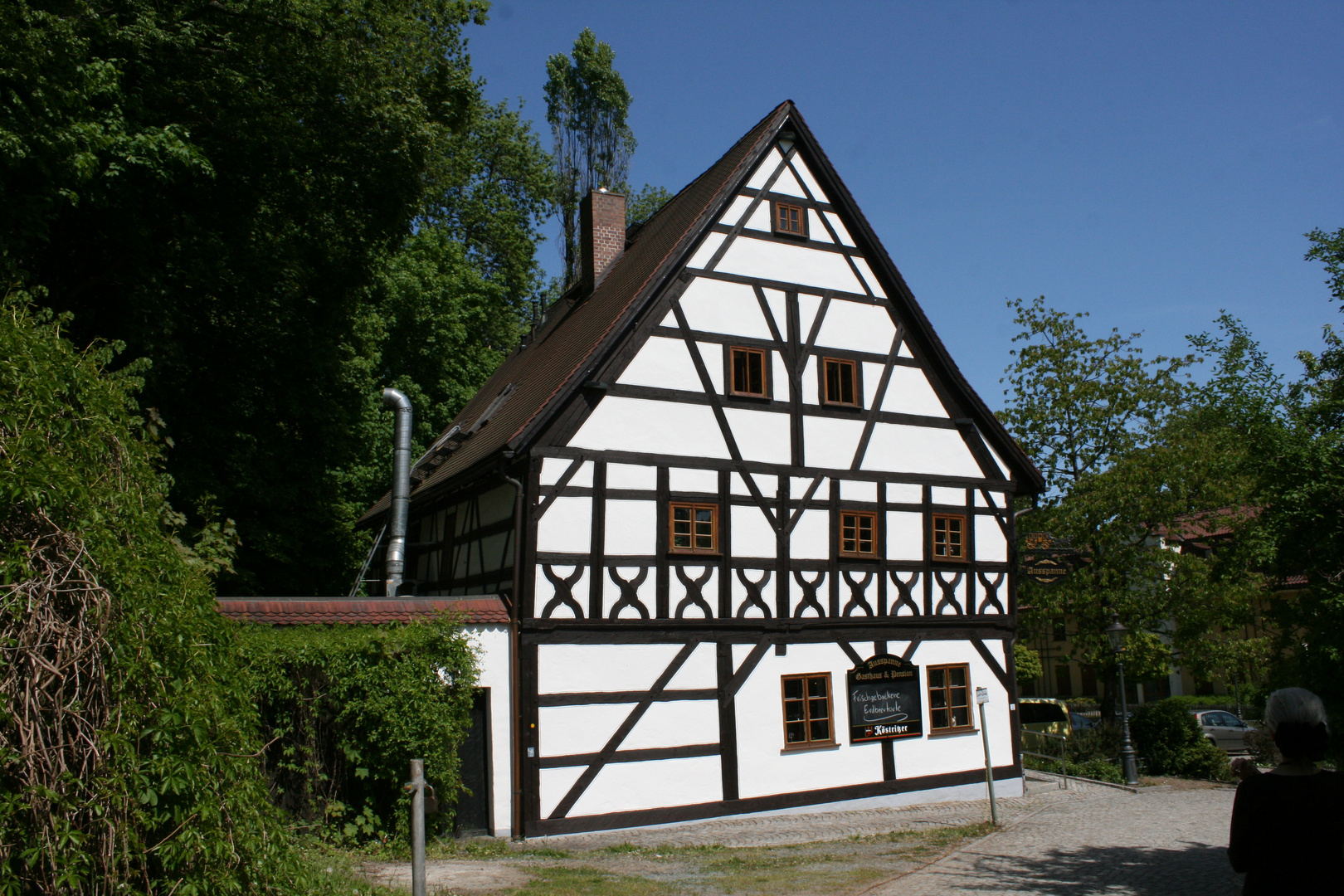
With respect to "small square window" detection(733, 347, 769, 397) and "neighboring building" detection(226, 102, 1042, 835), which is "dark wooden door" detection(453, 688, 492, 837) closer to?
"neighboring building" detection(226, 102, 1042, 835)

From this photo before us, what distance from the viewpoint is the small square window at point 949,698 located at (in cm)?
1727

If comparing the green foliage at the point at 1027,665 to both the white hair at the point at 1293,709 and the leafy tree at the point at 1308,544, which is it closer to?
the leafy tree at the point at 1308,544

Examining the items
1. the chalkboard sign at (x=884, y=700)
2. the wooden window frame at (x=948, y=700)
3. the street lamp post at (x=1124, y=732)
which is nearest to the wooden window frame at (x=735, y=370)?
the chalkboard sign at (x=884, y=700)

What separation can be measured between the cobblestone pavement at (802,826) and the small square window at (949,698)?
4.27 feet

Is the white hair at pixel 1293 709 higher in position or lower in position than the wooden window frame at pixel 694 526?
lower

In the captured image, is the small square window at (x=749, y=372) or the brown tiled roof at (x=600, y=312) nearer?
the brown tiled roof at (x=600, y=312)

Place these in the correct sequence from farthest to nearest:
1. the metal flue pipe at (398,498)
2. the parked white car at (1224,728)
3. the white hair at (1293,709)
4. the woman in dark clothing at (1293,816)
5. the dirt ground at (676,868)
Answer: the parked white car at (1224,728) < the metal flue pipe at (398,498) < the dirt ground at (676,868) < the white hair at (1293,709) < the woman in dark clothing at (1293,816)

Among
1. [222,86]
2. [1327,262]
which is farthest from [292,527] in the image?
[1327,262]

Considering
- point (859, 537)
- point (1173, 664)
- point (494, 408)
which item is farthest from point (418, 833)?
point (1173, 664)

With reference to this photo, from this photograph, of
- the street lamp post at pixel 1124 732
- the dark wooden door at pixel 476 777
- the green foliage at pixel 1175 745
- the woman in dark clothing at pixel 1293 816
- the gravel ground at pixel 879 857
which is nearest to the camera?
the woman in dark clothing at pixel 1293 816

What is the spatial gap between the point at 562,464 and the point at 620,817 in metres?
4.97

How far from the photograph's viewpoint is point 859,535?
17.1 m

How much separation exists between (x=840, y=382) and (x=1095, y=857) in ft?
27.5

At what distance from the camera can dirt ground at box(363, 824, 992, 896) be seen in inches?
393
